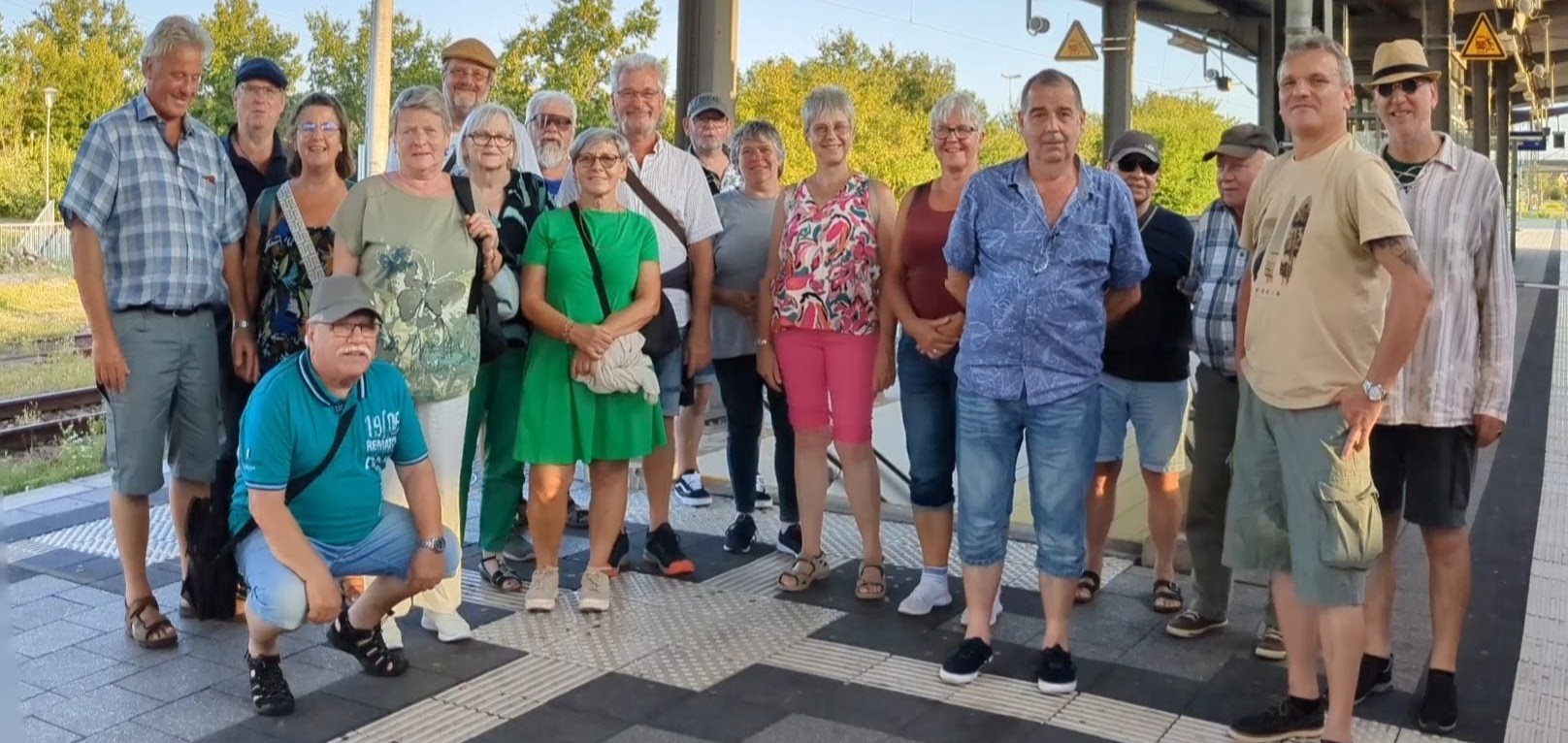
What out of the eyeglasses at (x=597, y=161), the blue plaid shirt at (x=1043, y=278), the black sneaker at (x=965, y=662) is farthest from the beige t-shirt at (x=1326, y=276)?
the eyeglasses at (x=597, y=161)

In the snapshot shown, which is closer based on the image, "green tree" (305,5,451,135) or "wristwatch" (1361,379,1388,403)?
"wristwatch" (1361,379,1388,403)

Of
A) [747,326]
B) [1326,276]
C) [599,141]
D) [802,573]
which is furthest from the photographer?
[747,326]

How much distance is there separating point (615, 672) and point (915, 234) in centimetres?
176

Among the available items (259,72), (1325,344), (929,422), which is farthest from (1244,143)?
(259,72)

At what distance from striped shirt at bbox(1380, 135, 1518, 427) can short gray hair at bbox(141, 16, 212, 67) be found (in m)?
3.66

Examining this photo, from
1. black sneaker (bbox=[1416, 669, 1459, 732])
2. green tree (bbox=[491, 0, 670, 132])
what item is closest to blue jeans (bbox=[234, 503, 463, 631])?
black sneaker (bbox=[1416, 669, 1459, 732])

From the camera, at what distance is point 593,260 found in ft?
15.6

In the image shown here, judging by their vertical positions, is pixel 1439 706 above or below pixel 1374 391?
below

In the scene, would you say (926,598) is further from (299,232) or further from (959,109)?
(299,232)

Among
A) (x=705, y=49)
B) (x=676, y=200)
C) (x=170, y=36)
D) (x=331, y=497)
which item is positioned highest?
(x=705, y=49)

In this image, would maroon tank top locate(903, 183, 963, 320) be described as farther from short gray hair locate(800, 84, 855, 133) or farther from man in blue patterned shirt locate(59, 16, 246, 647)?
man in blue patterned shirt locate(59, 16, 246, 647)

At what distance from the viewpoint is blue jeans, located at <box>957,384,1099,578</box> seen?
4.09 metres

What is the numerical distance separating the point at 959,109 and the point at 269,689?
283 cm

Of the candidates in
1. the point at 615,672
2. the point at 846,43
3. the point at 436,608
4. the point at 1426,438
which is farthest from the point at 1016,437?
the point at 846,43
